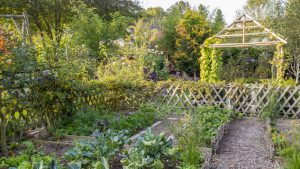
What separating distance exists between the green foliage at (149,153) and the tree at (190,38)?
A: 34.5ft

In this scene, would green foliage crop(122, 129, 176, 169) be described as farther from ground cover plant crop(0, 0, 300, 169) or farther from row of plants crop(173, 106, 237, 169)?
row of plants crop(173, 106, 237, 169)

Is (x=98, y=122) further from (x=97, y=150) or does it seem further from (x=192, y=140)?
(x=192, y=140)

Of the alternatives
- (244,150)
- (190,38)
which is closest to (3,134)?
(244,150)

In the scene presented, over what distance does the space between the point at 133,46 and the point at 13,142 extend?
20.6ft

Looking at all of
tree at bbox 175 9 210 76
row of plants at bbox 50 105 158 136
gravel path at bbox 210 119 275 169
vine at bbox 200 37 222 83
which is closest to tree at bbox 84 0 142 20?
tree at bbox 175 9 210 76

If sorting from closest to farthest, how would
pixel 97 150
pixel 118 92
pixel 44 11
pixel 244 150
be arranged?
pixel 97 150
pixel 244 150
pixel 118 92
pixel 44 11

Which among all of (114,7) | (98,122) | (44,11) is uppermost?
(114,7)

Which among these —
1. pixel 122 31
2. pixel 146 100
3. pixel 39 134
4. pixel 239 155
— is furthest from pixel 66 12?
pixel 239 155

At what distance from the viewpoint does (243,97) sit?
6.62m

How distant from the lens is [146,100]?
732 cm

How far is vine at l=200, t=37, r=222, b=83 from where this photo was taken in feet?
28.0

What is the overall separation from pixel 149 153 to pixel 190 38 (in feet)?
35.6

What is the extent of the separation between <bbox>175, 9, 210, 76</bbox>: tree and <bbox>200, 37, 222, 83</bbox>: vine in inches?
170

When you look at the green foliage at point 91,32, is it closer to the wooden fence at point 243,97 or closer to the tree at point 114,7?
the tree at point 114,7
